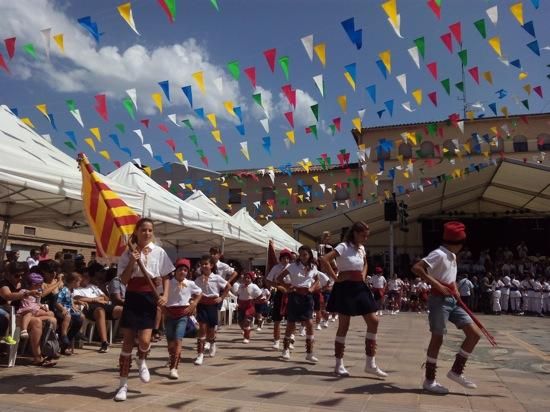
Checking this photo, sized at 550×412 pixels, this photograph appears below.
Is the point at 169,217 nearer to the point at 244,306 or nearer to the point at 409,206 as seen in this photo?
the point at 244,306

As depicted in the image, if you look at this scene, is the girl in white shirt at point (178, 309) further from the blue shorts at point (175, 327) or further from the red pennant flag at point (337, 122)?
the red pennant flag at point (337, 122)

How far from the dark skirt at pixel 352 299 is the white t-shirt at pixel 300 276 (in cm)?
130

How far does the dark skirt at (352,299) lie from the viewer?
5.57 metres

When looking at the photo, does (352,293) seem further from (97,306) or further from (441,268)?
(97,306)

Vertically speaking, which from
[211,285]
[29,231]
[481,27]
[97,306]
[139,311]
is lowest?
[97,306]

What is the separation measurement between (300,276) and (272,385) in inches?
85.1

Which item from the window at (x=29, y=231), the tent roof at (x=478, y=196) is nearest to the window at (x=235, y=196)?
the tent roof at (x=478, y=196)

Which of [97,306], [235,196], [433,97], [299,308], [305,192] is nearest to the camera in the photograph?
[299,308]

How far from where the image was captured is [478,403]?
4.50 meters

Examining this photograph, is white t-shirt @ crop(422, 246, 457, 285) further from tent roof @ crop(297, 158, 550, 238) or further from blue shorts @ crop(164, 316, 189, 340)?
tent roof @ crop(297, 158, 550, 238)

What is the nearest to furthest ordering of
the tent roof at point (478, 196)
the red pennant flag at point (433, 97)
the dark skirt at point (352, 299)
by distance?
the dark skirt at point (352, 299) < the red pennant flag at point (433, 97) < the tent roof at point (478, 196)

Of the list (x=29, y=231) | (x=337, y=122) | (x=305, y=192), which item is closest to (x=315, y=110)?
(x=337, y=122)

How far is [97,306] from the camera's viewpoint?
25.2ft

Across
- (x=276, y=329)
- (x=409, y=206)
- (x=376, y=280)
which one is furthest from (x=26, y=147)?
(x=409, y=206)
